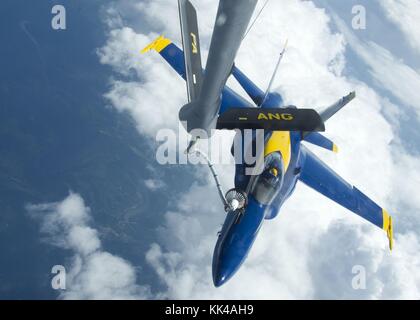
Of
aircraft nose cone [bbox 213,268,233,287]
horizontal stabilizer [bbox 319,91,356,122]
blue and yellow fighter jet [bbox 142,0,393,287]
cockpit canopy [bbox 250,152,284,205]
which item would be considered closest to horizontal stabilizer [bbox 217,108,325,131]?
blue and yellow fighter jet [bbox 142,0,393,287]

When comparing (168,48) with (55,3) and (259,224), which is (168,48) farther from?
(55,3)

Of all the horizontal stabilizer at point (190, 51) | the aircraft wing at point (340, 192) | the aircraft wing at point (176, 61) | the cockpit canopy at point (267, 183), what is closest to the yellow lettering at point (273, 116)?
the horizontal stabilizer at point (190, 51)

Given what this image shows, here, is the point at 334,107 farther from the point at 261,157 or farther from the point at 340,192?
the point at 261,157

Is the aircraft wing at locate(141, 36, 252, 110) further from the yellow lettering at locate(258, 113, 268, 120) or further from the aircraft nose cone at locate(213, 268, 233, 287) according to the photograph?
the yellow lettering at locate(258, 113, 268, 120)

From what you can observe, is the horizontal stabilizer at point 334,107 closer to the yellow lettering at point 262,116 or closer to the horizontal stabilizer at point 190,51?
the horizontal stabilizer at point 190,51

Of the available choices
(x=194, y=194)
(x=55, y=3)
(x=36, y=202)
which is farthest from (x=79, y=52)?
(x=194, y=194)

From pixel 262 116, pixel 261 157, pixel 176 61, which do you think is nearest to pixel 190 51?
pixel 262 116
